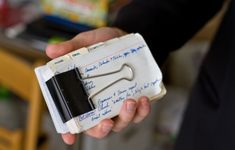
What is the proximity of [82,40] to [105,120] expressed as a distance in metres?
0.12

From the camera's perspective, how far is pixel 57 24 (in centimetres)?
151

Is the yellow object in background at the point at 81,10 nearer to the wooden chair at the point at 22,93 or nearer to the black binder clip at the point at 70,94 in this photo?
the wooden chair at the point at 22,93

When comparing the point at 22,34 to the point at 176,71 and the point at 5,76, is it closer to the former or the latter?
the point at 5,76

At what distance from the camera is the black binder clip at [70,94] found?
54 cm

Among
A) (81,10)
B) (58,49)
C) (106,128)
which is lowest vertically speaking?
(106,128)

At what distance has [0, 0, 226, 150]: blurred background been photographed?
4.17 ft

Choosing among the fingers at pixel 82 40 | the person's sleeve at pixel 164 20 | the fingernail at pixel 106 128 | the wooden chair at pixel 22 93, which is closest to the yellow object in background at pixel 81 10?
the wooden chair at pixel 22 93

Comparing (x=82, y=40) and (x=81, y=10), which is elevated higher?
(x=81, y=10)

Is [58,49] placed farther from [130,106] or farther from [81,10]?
[81,10]

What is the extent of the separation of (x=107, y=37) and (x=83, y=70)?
74mm

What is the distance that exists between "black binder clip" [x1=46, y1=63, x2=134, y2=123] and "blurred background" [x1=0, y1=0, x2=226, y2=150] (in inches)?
24.0

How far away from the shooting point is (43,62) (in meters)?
1.24

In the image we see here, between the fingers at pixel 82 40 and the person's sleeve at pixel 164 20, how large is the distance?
0.07 meters

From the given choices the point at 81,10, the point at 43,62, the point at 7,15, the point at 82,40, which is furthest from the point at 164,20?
the point at 7,15
